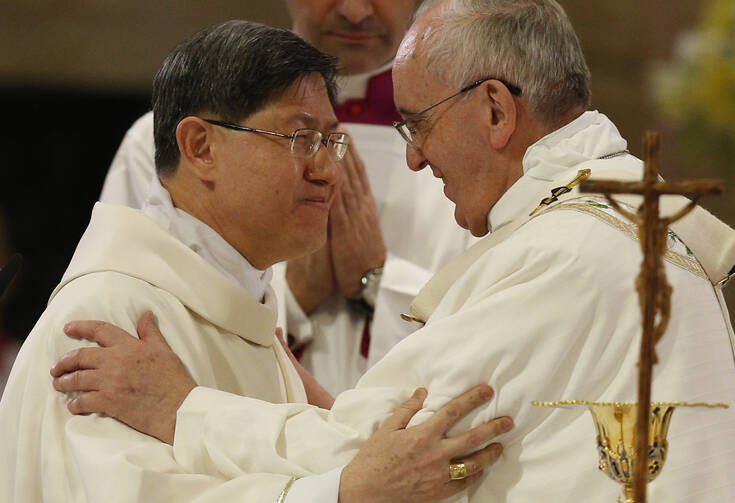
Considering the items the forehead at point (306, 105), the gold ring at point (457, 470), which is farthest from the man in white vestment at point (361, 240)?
the gold ring at point (457, 470)

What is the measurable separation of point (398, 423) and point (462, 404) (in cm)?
16

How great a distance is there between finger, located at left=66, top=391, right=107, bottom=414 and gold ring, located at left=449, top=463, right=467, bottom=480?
846 millimetres

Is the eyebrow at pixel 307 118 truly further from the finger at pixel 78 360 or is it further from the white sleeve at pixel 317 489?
the white sleeve at pixel 317 489

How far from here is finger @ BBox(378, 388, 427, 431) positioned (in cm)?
279

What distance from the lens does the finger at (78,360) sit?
119 inches

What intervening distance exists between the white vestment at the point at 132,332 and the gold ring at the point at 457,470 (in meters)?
0.39

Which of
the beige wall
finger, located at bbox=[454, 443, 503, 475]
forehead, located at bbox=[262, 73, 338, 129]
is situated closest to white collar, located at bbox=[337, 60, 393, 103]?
forehead, located at bbox=[262, 73, 338, 129]

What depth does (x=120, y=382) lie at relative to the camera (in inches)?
119

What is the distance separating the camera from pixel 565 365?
2742 millimetres

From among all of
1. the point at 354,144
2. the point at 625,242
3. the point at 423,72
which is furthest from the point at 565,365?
the point at 354,144

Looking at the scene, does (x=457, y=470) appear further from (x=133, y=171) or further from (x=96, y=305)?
(x=133, y=171)

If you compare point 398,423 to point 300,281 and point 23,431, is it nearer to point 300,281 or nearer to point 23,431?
point 23,431

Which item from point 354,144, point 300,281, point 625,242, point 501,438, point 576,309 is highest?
point 354,144

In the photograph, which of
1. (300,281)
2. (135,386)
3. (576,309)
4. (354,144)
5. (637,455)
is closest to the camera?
(637,455)
